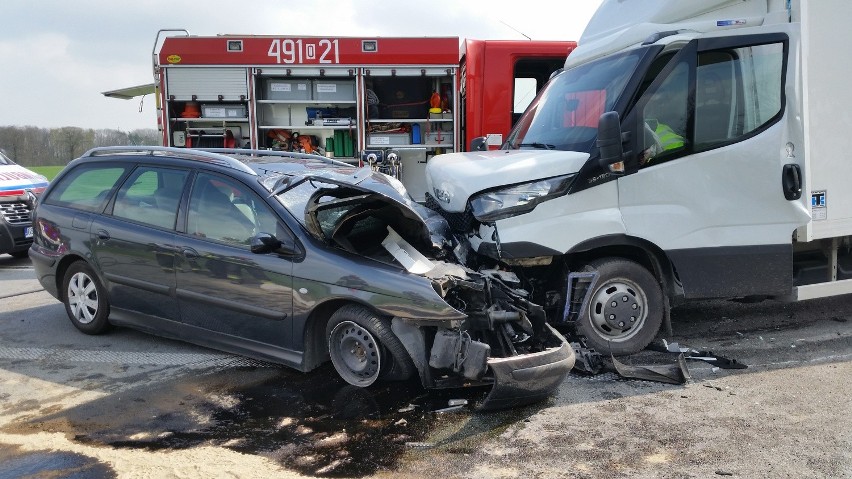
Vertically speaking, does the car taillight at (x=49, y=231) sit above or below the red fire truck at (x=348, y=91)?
below

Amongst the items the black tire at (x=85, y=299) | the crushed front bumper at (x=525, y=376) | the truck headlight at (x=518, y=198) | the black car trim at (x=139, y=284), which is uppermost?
the truck headlight at (x=518, y=198)

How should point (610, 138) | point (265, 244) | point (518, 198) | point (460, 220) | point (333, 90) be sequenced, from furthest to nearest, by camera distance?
point (333, 90) < point (460, 220) < point (518, 198) < point (610, 138) < point (265, 244)

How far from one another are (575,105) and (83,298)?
4473 millimetres

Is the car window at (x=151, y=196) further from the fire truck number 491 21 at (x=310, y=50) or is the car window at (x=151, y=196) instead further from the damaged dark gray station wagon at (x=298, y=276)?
the fire truck number 491 21 at (x=310, y=50)

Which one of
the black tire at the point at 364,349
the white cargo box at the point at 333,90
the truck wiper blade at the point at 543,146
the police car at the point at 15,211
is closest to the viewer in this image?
the black tire at the point at 364,349

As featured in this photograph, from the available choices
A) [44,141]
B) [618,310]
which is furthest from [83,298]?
[44,141]

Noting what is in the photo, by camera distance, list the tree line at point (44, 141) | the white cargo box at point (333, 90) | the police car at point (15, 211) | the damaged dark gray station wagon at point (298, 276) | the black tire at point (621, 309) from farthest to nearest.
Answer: the tree line at point (44, 141) → the white cargo box at point (333, 90) → the police car at point (15, 211) → the black tire at point (621, 309) → the damaged dark gray station wagon at point (298, 276)

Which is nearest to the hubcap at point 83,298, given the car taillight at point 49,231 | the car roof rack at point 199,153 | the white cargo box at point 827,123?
the car taillight at point 49,231

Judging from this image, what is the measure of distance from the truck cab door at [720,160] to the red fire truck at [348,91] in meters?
4.78

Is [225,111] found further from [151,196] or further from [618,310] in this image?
[618,310]

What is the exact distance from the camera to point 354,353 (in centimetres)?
439

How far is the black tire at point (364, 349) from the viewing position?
13.8 feet

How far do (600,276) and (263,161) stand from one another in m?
2.91

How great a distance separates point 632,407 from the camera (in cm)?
412
